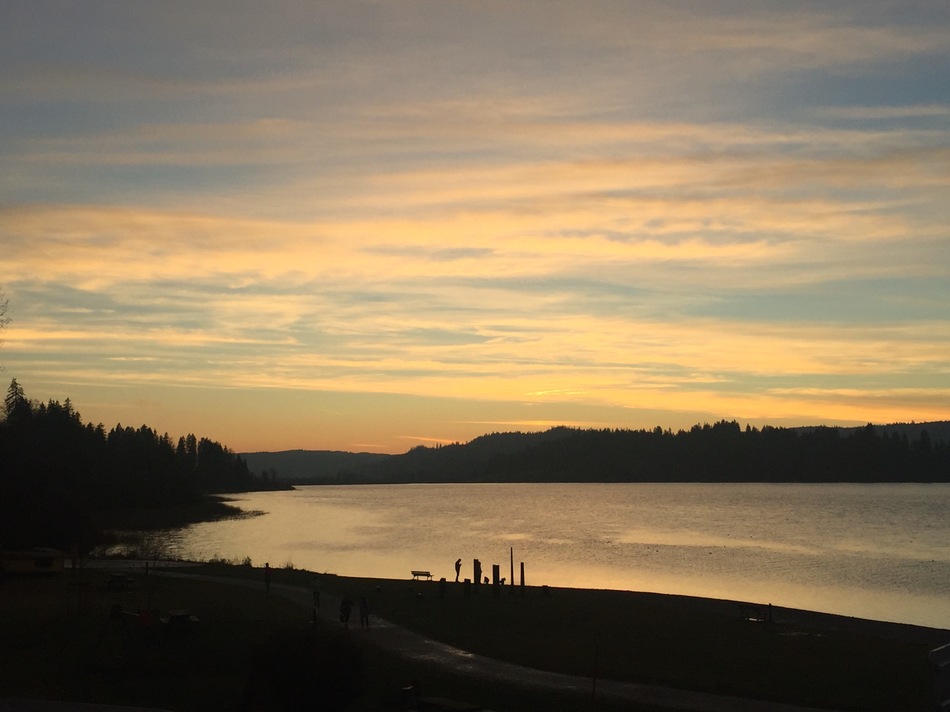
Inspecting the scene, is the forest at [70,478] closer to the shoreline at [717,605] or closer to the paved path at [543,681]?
the shoreline at [717,605]

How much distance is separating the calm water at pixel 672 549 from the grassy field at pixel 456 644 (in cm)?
1471

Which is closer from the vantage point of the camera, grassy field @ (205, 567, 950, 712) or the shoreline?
grassy field @ (205, 567, 950, 712)

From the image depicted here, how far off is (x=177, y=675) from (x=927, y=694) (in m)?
18.6


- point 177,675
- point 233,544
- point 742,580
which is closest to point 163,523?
point 233,544

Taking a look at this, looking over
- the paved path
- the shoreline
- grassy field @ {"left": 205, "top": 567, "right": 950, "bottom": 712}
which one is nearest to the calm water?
the shoreline

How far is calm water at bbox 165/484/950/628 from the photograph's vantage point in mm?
54344

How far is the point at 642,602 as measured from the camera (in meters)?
40.9

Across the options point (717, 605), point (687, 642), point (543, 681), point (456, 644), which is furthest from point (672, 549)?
point (543, 681)

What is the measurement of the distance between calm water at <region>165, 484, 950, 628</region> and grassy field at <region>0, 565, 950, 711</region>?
14.7 meters

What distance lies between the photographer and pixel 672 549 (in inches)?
3241

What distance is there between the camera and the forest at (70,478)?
5781 centimetres

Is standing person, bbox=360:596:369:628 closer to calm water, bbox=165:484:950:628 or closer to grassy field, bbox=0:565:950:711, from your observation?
grassy field, bbox=0:565:950:711

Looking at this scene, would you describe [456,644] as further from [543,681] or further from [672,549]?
[672,549]

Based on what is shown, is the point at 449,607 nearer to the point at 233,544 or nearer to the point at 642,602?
the point at 642,602
